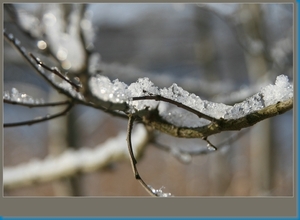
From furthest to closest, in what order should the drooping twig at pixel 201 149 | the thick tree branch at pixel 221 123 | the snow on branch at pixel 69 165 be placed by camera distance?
1. the snow on branch at pixel 69 165
2. the drooping twig at pixel 201 149
3. the thick tree branch at pixel 221 123

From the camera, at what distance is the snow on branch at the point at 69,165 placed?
1.69 m

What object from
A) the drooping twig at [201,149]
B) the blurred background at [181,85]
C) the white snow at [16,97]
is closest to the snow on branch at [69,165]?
the blurred background at [181,85]

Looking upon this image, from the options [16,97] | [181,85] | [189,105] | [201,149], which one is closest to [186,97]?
[189,105]

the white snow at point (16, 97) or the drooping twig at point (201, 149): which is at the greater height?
the white snow at point (16, 97)

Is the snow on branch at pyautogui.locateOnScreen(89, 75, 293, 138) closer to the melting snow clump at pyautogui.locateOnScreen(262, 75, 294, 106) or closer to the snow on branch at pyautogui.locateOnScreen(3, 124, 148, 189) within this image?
the melting snow clump at pyautogui.locateOnScreen(262, 75, 294, 106)

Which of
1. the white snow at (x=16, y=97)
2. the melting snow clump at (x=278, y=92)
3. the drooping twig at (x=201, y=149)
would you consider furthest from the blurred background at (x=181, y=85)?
the melting snow clump at (x=278, y=92)

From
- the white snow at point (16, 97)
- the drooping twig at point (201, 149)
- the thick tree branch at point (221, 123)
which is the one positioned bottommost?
the drooping twig at point (201, 149)

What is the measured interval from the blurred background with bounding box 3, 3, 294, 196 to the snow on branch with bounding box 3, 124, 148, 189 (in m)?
0.05

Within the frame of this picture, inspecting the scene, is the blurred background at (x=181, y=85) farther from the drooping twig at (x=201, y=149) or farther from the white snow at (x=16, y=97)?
the white snow at (x=16, y=97)

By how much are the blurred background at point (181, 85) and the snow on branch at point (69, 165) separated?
0.05 metres

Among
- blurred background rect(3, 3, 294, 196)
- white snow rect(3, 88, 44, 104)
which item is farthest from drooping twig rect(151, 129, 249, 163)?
white snow rect(3, 88, 44, 104)

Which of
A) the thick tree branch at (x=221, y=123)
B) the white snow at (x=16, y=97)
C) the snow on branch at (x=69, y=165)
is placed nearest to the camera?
the thick tree branch at (x=221, y=123)

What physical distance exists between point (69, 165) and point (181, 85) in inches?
30.9

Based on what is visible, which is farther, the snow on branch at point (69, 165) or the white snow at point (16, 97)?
the snow on branch at point (69, 165)
